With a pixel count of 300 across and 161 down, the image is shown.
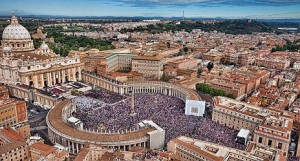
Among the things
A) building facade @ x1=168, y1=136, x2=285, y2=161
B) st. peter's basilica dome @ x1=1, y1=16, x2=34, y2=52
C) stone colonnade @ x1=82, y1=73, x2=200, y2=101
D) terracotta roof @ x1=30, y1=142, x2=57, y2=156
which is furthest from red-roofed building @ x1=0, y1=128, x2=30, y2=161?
st. peter's basilica dome @ x1=1, y1=16, x2=34, y2=52

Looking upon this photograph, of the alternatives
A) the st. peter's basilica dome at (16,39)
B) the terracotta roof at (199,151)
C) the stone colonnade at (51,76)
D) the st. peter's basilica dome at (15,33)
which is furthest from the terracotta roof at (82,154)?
the st. peter's basilica dome at (15,33)

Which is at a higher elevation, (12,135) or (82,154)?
(12,135)

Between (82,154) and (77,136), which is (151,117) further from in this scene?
(82,154)

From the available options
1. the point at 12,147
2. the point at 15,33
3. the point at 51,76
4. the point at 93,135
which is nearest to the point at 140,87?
the point at 51,76

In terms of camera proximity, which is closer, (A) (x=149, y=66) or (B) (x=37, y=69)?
(B) (x=37, y=69)

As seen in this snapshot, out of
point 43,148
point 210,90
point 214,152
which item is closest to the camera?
point 43,148

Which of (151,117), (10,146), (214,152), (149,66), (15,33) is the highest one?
(15,33)

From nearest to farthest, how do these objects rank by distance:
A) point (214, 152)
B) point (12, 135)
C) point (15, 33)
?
point (214, 152) < point (12, 135) < point (15, 33)

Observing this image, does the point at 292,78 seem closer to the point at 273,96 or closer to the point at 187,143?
the point at 273,96

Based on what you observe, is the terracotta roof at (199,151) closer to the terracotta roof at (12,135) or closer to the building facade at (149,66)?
the terracotta roof at (12,135)
